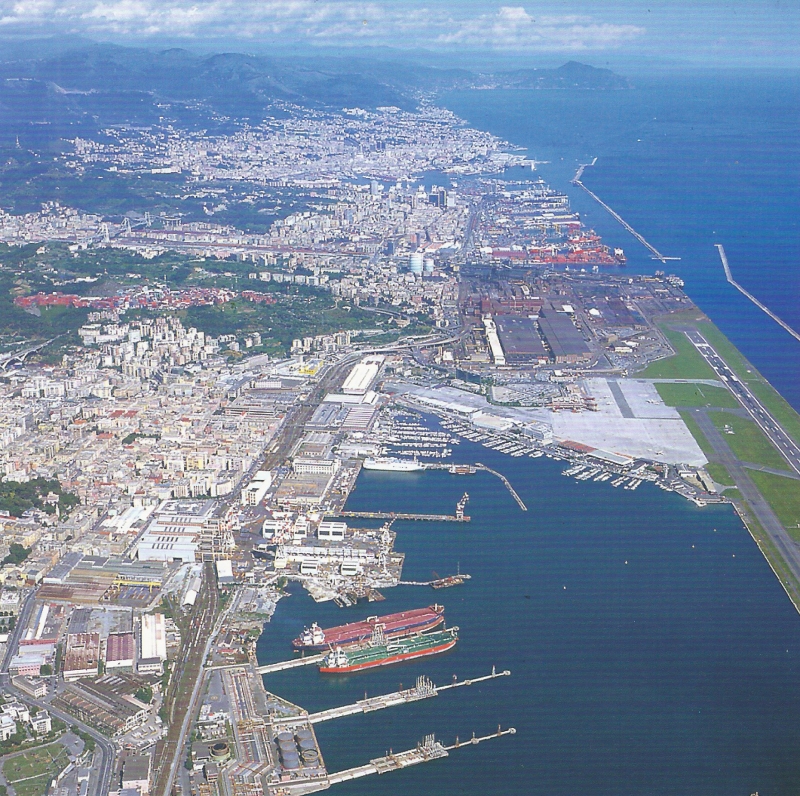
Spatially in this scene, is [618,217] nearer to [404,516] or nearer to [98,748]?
[404,516]

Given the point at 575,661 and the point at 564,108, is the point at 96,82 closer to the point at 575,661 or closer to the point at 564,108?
the point at 564,108

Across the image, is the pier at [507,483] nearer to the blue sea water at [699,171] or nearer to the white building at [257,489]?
the white building at [257,489]

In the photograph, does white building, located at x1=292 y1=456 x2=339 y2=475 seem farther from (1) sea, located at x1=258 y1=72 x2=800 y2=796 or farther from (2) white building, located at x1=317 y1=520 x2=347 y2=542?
(2) white building, located at x1=317 y1=520 x2=347 y2=542

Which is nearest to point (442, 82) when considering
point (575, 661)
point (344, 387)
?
point (344, 387)

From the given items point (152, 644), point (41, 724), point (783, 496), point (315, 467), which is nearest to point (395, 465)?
point (315, 467)

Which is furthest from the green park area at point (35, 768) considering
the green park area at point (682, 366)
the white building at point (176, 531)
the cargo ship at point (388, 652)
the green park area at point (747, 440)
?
the green park area at point (682, 366)

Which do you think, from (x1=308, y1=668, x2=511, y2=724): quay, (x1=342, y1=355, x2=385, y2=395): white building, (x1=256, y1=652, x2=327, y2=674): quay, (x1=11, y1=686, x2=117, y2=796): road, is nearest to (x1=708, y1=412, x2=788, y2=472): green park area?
(x1=342, y1=355, x2=385, y2=395): white building
